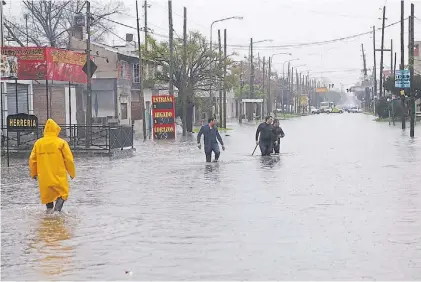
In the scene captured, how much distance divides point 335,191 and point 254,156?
1250cm

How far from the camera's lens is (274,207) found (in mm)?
14680

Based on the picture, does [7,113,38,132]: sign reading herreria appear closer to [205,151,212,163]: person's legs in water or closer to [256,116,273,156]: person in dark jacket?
[205,151,212,163]: person's legs in water

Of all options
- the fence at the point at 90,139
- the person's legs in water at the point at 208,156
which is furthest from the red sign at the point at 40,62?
the person's legs in water at the point at 208,156

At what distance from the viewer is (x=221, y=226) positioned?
40.5 ft

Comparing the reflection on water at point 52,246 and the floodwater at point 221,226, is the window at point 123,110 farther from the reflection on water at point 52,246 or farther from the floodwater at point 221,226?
the reflection on water at point 52,246

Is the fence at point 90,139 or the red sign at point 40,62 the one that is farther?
the red sign at point 40,62

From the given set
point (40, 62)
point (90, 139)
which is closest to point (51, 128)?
point (90, 139)

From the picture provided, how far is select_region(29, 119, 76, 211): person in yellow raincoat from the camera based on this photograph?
14.0 meters

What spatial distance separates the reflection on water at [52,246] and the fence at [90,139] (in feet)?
57.8

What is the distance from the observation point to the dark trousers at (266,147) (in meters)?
29.1

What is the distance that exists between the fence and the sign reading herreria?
249cm

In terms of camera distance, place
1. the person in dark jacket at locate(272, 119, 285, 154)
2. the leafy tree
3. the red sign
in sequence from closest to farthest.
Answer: the person in dark jacket at locate(272, 119, 285, 154) → the red sign → the leafy tree

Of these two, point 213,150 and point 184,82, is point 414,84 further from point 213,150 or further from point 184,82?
point 213,150

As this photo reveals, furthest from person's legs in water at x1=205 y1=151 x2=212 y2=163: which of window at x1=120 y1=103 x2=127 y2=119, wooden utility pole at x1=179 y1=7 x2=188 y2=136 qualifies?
window at x1=120 y1=103 x2=127 y2=119
